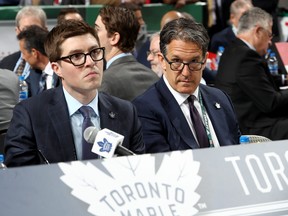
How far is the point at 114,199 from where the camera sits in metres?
2.91

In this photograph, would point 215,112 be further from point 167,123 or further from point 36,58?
point 36,58

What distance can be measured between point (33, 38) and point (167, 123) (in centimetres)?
324

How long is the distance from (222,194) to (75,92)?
1535 mm

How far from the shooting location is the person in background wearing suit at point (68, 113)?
13.8 feet

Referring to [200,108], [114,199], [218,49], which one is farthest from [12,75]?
[218,49]

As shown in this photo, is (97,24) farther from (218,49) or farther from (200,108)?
(218,49)

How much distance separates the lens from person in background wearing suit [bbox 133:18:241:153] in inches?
188

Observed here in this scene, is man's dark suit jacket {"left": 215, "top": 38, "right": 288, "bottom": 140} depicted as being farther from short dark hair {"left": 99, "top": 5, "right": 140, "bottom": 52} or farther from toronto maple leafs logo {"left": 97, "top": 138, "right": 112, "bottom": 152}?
toronto maple leafs logo {"left": 97, "top": 138, "right": 112, "bottom": 152}

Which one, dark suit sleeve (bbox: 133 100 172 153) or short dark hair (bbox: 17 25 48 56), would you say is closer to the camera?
dark suit sleeve (bbox: 133 100 172 153)

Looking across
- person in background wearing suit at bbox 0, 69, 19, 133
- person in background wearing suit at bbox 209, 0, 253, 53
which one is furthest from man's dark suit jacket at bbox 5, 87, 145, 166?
person in background wearing suit at bbox 209, 0, 253, 53

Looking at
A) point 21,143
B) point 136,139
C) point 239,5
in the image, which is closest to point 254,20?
point 239,5

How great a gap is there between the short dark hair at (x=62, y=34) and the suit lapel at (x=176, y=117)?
0.71 metres

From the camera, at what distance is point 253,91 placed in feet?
24.0

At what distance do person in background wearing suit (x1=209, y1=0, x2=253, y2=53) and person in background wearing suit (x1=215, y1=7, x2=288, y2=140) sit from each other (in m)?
3.08
